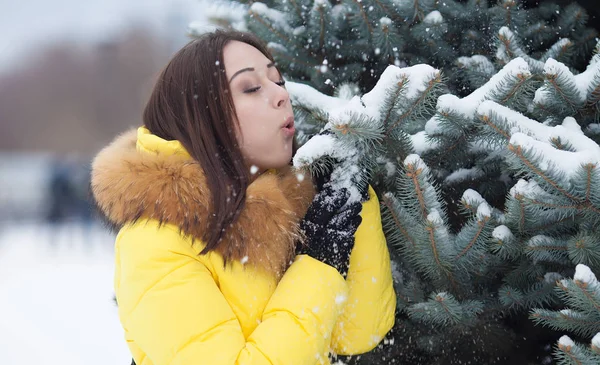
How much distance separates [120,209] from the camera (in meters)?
1.56

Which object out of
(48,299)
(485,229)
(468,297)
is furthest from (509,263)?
(48,299)

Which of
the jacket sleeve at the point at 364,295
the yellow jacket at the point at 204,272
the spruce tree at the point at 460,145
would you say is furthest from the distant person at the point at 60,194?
the jacket sleeve at the point at 364,295

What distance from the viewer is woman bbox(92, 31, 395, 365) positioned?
1434 millimetres

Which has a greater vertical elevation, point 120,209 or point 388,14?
point 388,14

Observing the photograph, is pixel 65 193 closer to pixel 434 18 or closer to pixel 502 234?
pixel 434 18

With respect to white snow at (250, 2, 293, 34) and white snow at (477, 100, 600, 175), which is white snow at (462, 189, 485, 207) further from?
white snow at (250, 2, 293, 34)

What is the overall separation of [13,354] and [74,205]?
825 centimetres

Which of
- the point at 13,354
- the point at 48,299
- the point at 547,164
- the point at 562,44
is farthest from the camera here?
the point at 48,299

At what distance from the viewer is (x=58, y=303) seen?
728cm

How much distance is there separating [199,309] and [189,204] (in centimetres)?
31

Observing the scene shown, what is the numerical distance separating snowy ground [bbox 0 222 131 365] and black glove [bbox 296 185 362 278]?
1.74 metres

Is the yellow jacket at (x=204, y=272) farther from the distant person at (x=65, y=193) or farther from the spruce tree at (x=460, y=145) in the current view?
the distant person at (x=65, y=193)

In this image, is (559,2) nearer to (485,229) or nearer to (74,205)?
(485,229)

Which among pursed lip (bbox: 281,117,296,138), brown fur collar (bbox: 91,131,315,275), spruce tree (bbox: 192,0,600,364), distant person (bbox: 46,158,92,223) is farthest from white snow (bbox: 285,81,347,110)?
distant person (bbox: 46,158,92,223)
